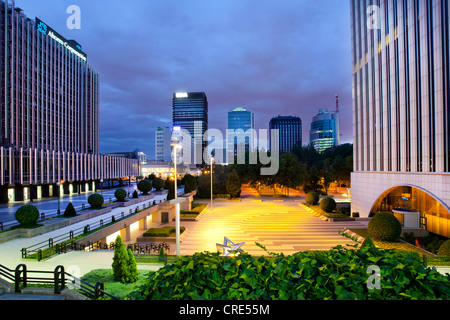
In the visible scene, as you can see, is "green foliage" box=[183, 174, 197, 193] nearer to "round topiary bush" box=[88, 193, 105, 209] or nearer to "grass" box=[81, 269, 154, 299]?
"round topiary bush" box=[88, 193, 105, 209]

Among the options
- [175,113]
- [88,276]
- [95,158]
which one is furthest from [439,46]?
[175,113]

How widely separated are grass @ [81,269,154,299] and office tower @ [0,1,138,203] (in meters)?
22.0

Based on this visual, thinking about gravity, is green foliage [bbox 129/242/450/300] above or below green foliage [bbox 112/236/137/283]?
above

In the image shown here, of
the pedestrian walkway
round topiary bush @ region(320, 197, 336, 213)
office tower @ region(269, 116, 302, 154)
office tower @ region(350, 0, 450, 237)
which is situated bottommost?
the pedestrian walkway

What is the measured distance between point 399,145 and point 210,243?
1829 centimetres

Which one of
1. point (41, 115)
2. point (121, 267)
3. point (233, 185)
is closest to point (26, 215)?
point (121, 267)

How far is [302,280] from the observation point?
3.16 meters

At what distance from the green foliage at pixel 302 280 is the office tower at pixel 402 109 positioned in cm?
1761

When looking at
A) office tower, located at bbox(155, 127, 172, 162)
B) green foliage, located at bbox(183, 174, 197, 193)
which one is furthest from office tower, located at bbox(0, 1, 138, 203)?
office tower, located at bbox(155, 127, 172, 162)

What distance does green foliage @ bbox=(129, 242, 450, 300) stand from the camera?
9.64 feet

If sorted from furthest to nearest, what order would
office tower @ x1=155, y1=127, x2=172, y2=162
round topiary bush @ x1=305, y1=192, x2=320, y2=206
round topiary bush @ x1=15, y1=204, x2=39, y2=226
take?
office tower @ x1=155, y1=127, x2=172, y2=162, round topiary bush @ x1=305, y1=192, x2=320, y2=206, round topiary bush @ x1=15, y1=204, x2=39, y2=226

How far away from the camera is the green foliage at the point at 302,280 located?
294 cm
